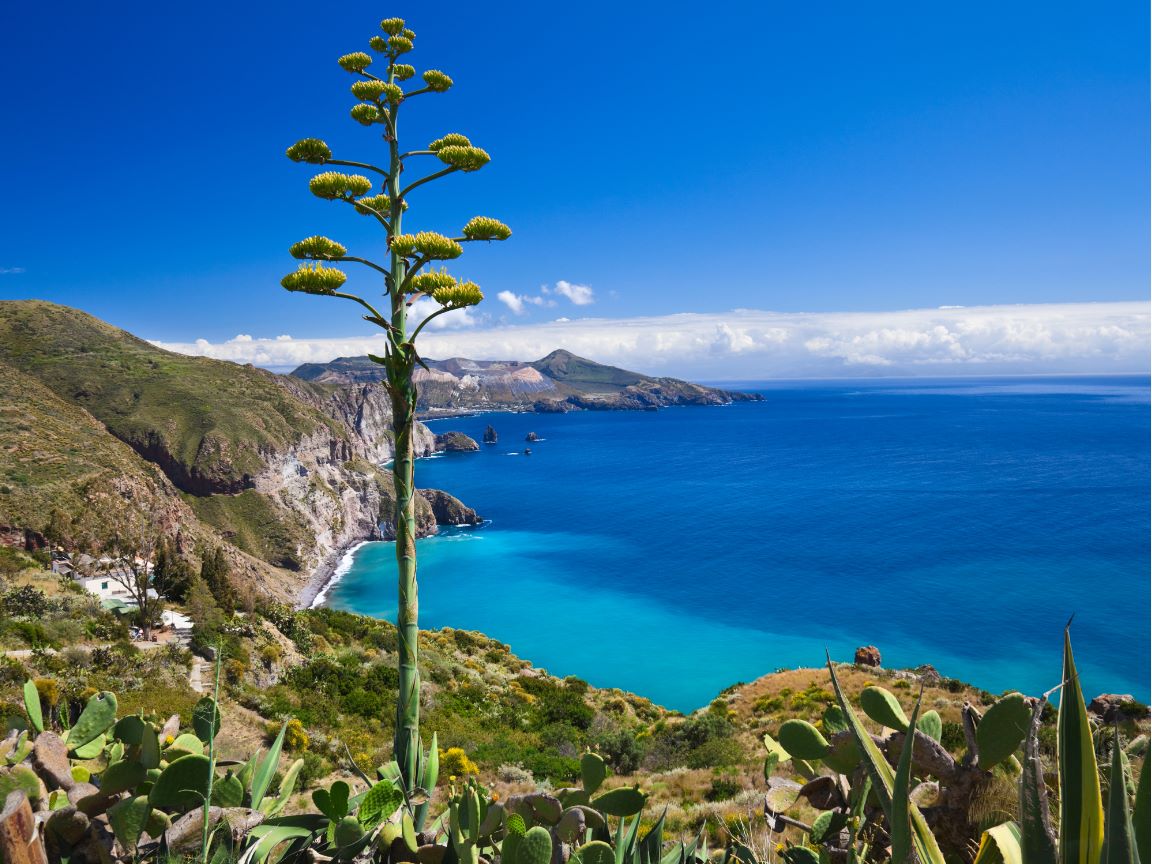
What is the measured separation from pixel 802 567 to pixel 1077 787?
6217 centimetres

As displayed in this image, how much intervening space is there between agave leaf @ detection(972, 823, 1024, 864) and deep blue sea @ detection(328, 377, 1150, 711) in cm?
3993

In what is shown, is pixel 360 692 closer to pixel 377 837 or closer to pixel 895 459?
pixel 377 837

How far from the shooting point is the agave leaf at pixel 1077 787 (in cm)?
123

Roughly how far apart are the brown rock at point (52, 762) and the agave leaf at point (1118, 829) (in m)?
3.26

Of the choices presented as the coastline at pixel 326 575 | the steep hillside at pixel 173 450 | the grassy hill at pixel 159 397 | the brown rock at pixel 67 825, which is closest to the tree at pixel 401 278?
the brown rock at pixel 67 825

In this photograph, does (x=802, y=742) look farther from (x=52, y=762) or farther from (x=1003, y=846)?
(x=52, y=762)

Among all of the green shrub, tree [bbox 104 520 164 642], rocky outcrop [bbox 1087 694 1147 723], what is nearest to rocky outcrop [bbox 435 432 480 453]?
tree [bbox 104 520 164 642]

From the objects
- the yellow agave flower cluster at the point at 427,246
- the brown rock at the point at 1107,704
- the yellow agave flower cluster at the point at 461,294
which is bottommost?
the brown rock at the point at 1107,704

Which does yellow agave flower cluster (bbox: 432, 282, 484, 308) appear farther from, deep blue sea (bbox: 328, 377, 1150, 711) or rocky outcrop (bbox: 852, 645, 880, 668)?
deep blue sea (bbox: 328, 377, 1150, 711)

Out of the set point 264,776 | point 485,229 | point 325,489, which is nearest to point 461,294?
point 485,229

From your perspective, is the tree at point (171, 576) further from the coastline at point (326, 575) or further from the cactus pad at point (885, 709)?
the cactus pad at point (885, 709)

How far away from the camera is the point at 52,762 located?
8.09 feet

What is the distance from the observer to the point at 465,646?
31.3 meters

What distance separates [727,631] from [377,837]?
49.1 meters
